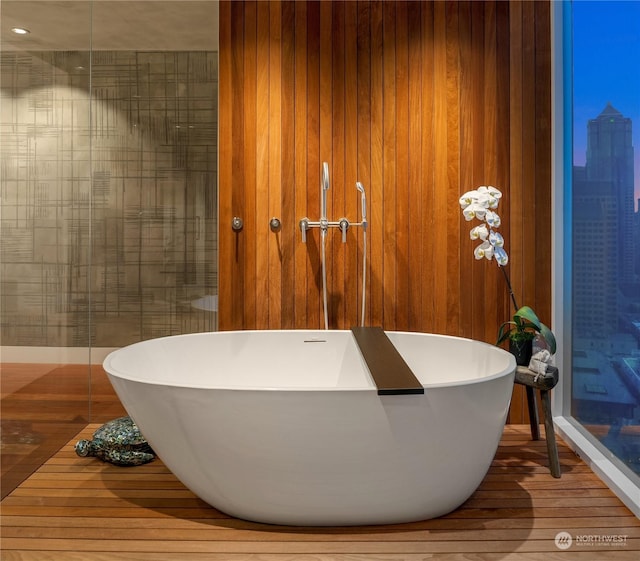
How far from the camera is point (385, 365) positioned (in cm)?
194

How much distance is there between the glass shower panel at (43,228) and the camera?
2104mm

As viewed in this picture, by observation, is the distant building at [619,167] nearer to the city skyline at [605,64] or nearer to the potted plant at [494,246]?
the city skyline at [605,64]

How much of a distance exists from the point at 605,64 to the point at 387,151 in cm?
110

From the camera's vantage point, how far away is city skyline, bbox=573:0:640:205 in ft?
7.16

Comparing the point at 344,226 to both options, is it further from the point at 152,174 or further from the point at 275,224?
the point at 152,174

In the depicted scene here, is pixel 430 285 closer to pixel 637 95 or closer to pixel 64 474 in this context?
pixel 637 95

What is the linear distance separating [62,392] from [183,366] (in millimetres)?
578

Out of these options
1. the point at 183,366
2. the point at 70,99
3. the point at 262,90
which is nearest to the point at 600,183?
the point at 262,90


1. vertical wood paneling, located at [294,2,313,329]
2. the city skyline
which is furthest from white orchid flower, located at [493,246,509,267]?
vertical wood paneling, located at [294,2,313,329]

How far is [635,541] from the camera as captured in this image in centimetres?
179

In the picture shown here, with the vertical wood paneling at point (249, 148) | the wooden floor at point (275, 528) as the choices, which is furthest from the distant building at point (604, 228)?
the vertical wood paneling at point (249, 148)

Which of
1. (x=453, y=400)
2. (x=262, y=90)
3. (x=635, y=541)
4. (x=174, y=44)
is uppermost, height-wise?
(x=174, y=44)

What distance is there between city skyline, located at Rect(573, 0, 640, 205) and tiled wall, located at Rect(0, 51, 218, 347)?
190 centimetres

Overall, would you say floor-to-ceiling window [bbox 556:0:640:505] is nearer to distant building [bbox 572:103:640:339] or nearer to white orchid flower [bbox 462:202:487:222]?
distant building [bbox 572:103:640:339]
